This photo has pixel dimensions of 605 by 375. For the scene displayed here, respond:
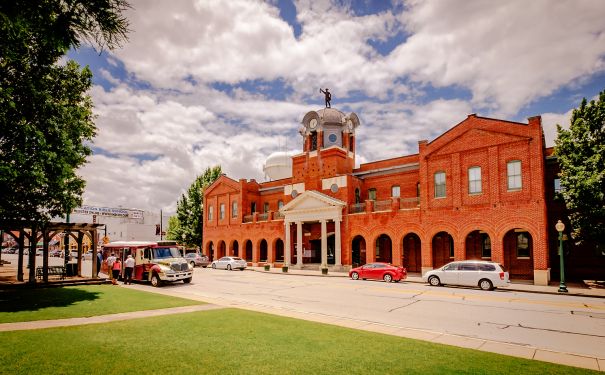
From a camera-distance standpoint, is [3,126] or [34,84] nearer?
[3,126]

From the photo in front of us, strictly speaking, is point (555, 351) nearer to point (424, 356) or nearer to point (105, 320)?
point (424, 356)

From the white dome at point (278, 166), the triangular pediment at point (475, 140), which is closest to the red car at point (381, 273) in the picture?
the triangular pediment at point (475, 140)

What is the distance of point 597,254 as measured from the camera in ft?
84.4

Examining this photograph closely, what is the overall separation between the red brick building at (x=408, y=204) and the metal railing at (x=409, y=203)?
0.28 ft

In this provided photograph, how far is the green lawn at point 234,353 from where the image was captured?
6656mm

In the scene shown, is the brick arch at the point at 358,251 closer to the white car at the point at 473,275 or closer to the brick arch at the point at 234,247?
the white car at the point at 473,275

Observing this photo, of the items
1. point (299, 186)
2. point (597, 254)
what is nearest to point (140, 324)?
point (597, 254)

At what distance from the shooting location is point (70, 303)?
14.2 meters

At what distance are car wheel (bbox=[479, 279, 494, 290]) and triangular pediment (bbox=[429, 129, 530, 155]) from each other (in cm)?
1134

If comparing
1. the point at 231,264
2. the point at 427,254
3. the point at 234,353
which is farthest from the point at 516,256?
the point at 234,353

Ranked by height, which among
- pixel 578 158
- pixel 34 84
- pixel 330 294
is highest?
pixel 34 84

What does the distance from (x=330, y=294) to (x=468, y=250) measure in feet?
53.5

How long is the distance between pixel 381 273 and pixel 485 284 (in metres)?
6.77

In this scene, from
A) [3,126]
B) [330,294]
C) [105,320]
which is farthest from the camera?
[330,294]
